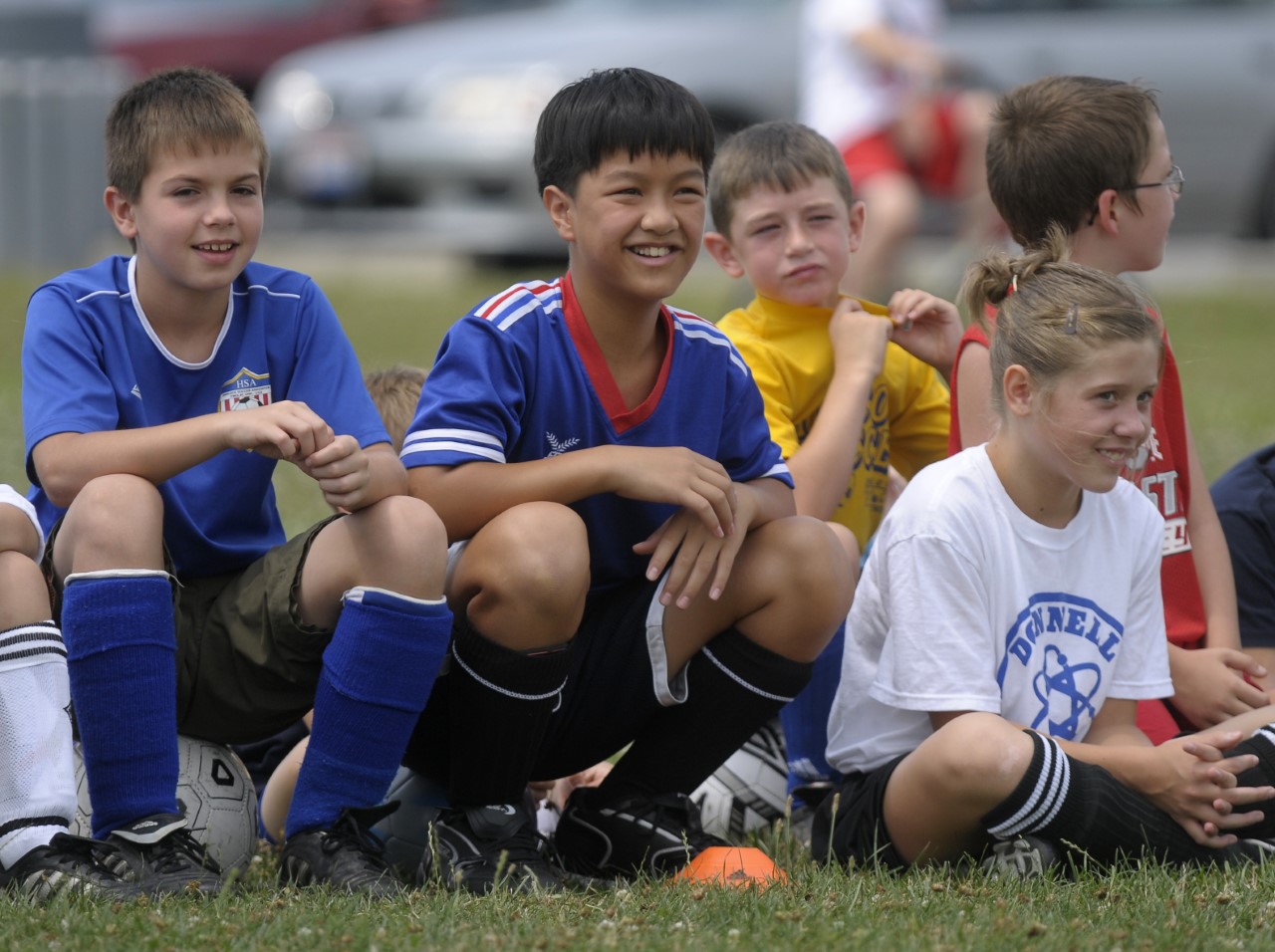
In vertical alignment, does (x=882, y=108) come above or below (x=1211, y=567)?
above

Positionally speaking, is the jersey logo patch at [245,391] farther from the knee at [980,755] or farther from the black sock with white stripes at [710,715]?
the knee at [980,755]

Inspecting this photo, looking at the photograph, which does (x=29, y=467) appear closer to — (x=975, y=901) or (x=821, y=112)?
(x=975, y=901)

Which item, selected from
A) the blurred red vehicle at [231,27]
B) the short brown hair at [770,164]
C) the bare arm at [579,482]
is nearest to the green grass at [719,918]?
the bare arm at [579,482]

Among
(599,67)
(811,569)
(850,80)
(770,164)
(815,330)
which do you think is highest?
(599,67)

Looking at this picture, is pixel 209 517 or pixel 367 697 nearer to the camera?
pixel 367 697

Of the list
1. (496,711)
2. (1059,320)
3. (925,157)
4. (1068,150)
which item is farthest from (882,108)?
(496,711)

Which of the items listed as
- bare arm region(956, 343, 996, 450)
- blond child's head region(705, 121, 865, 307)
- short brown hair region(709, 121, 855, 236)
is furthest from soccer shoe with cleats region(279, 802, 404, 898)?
short brown hair region(709, 121, 855, 236)

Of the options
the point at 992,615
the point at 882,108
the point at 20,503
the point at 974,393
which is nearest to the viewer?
the point at 20,503

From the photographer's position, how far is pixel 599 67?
1093cm

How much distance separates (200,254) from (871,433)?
138cm

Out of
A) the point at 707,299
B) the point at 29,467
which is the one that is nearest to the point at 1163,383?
the point at 29,467

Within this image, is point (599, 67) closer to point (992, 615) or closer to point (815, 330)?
point (815, 330)

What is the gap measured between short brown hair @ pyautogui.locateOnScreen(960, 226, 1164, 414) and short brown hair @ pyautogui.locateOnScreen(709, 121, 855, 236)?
61cm

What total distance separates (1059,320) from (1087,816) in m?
0.80
